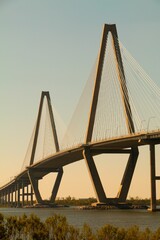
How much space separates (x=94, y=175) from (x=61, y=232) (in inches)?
2145

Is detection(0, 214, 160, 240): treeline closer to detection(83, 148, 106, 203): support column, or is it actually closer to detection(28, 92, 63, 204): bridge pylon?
detection(83, 148, 106, 203): support column

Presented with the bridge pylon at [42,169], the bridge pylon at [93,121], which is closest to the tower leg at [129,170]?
the bridge pylon at [93,121]

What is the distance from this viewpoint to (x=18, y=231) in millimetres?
39812

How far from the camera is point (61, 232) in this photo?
3634cm

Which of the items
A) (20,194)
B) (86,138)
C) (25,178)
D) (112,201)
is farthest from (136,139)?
(20,194)

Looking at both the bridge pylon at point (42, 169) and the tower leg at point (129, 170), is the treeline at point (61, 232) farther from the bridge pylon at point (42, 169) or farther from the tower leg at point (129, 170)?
the bridge pylon at point (42, 169)

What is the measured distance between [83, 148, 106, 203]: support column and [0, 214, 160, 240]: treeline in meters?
50.2

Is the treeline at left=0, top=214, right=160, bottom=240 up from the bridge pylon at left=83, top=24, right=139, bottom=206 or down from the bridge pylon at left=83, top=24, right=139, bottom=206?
down

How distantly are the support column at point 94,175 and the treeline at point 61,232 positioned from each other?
5015cm

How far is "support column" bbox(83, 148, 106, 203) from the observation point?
90.8 m

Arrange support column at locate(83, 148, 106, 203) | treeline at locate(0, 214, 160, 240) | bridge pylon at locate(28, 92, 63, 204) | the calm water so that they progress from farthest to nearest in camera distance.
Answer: bridge pylon at locate(28, 92, 63, 204) → support column at locate(83, 148, 106, 203) → the calm water → treeline at locate(0, 214, 160, 240)

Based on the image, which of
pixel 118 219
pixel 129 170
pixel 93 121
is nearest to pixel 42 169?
pixel 129 170

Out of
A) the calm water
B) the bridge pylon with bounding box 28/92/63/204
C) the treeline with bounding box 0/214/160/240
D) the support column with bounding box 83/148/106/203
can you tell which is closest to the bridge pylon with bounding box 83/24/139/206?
the support column with bounding box 83/148/106/203

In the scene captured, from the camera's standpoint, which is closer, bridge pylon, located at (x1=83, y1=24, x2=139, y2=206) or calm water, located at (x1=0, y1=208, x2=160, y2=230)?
calm water, located at (x1=0, y1=208, x2=160, y2=230)
